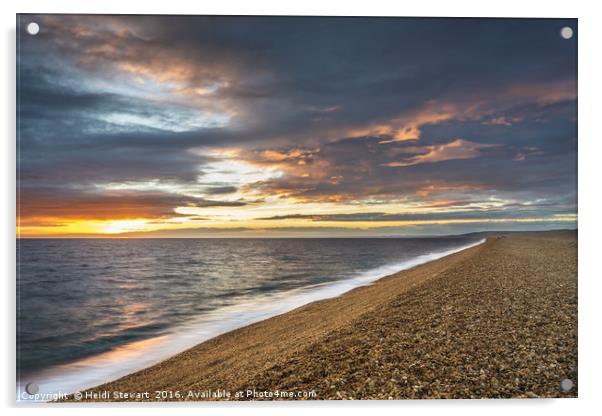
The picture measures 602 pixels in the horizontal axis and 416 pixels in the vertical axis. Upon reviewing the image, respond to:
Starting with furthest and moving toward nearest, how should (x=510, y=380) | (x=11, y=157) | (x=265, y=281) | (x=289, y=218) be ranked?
(x=265, y=281), (x=289, y=218), (x=11, y=157), (x=510, y=380)

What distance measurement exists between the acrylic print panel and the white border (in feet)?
0.35

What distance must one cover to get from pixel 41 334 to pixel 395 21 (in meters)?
5.52

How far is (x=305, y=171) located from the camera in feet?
18.7

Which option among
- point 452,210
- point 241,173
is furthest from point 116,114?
point 452,210

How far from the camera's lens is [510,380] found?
12.6 feet

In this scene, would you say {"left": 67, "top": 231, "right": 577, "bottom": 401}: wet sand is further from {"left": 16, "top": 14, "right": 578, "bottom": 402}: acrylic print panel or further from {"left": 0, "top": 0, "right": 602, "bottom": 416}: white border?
{"left": 0, "top": 0, "right": 602, "bottom": 416}: white border

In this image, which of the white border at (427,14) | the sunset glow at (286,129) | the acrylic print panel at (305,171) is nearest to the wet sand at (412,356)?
the acrylic print panel at (305,171)

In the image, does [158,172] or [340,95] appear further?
[158,172]

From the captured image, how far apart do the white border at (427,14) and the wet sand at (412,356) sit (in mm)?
184

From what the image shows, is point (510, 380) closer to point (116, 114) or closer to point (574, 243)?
point (574, 243)

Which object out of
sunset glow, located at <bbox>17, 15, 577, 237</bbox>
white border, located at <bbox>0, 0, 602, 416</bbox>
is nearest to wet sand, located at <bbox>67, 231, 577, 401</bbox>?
white border, located at <bbox>0, 0, 602, 416</bbox>

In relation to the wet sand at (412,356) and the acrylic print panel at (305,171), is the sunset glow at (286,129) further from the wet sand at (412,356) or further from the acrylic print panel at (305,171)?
the wet sand at (412,356)

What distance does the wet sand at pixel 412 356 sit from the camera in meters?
3.93

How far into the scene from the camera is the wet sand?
393 cm
